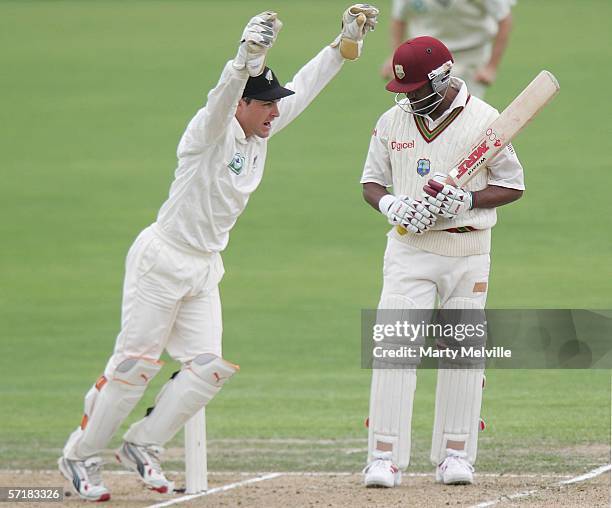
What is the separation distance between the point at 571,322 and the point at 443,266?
1.58m

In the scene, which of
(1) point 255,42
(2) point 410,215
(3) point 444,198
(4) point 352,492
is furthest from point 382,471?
(1) point 255,42

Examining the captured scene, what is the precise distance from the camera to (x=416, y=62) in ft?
22.1

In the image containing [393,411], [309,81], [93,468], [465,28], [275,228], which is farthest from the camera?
[275,228]

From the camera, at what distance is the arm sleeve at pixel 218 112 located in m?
6.49

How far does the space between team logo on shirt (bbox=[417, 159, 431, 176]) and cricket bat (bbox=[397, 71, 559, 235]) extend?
13 centimetres

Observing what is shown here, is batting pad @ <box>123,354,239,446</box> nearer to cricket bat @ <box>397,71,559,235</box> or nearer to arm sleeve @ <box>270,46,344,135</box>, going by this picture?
arm sleeve @ <box>270,46,344,135</box>

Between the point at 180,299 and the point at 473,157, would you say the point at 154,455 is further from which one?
the point at 473,157

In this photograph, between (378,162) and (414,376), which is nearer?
(414,376)

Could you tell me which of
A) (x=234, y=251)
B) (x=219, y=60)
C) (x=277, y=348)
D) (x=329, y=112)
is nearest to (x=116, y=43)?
(x=219, y=60)

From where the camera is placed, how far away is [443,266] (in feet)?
22.6

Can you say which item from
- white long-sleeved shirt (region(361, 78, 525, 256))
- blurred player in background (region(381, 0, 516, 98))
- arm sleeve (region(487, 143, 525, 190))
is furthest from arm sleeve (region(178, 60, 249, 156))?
blurred player in background (region(381, 0, 516, 98))

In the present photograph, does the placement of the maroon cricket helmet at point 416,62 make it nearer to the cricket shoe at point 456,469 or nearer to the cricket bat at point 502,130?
the cricket bat at point 502,130

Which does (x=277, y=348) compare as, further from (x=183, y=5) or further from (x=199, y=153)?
(x=183, y=5)

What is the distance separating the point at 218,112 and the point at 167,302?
95 cm
